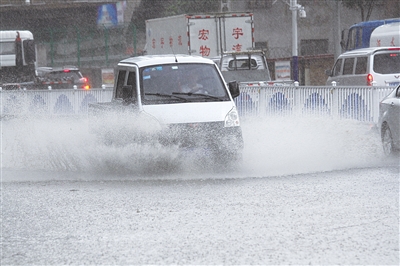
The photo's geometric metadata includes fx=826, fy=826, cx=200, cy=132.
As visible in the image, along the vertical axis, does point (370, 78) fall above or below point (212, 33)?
below

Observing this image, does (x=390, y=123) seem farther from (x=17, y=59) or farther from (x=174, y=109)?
(x=17, y=59)

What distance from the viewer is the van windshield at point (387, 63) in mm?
20219

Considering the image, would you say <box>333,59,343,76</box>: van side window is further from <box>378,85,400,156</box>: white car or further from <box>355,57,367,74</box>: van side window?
<box>378,85,400,156</box>: white car

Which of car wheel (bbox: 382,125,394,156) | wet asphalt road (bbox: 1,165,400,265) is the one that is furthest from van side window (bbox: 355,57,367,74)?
wet asphalt road (bbox: 1,165,400,265)

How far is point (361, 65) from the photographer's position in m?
20.9

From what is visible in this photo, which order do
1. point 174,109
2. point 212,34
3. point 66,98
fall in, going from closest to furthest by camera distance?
point 174,109, point 66,98, point 212,34

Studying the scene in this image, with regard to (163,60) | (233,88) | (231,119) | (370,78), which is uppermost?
(163,60)

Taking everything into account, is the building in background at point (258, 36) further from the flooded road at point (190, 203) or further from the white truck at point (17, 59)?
the flooded road at point (190, 203)

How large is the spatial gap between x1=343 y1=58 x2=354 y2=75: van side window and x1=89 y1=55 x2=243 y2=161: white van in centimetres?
923

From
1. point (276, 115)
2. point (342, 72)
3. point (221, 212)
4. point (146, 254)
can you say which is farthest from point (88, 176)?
point (342, 72)

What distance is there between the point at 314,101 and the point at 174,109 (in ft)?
29.5

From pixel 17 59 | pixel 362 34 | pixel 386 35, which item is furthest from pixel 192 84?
pixel 17 59

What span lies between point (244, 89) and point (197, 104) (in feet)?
34.7

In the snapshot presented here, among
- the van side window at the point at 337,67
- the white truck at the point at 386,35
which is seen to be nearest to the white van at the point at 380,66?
the van side window at the point at 337,67
